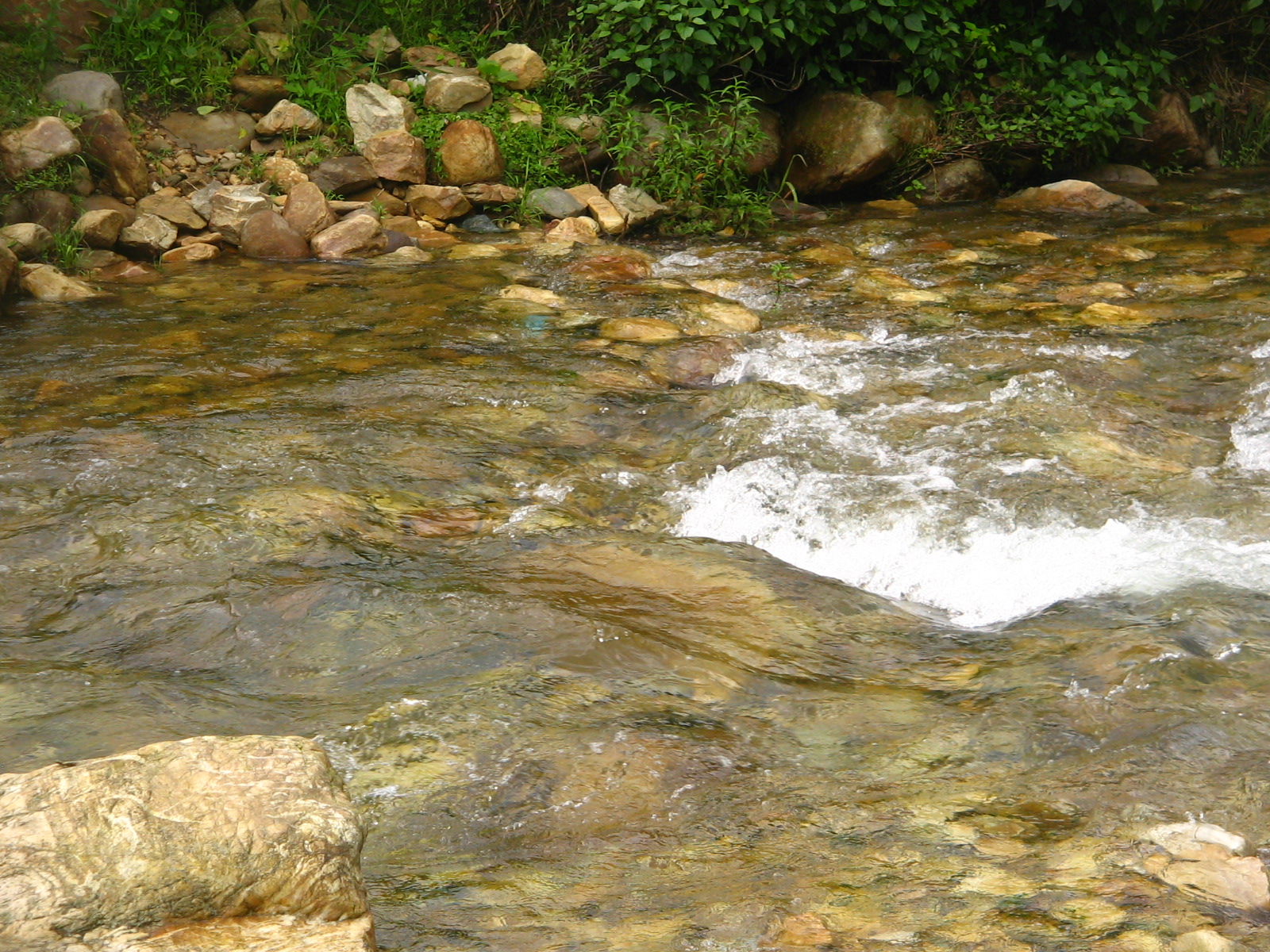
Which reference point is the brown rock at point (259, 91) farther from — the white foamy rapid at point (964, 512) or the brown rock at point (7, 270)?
the white foamy rapid at point (964, 512)

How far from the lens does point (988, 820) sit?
2.09 metres

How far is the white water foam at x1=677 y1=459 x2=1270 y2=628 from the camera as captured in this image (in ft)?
9.97

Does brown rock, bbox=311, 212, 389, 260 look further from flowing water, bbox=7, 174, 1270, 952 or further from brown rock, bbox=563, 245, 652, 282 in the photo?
brown rock, bbox=563, 245, 652, 282

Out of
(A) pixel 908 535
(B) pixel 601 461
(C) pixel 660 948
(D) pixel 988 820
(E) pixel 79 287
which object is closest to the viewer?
(C) pixel 660 948

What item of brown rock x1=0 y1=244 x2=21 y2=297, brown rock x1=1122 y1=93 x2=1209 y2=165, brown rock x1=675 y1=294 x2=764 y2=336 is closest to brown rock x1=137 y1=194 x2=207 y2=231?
brown rock x1=0 y1=244 x2=21 y2=297

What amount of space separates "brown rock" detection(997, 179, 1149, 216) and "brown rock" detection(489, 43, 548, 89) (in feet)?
9.96

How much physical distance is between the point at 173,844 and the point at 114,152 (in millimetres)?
5723

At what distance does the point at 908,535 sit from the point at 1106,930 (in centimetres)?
176

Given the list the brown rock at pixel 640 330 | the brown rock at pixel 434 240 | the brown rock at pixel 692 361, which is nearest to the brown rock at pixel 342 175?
the brown rock at pixel 434 240

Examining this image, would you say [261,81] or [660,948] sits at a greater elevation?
[261,81]

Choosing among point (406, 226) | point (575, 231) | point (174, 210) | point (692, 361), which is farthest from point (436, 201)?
point (692, 361)

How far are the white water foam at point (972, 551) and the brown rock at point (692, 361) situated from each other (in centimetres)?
96

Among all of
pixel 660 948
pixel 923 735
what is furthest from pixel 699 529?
pixel 660 948

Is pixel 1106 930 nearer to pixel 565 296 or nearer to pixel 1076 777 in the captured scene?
pixel 1076 777
